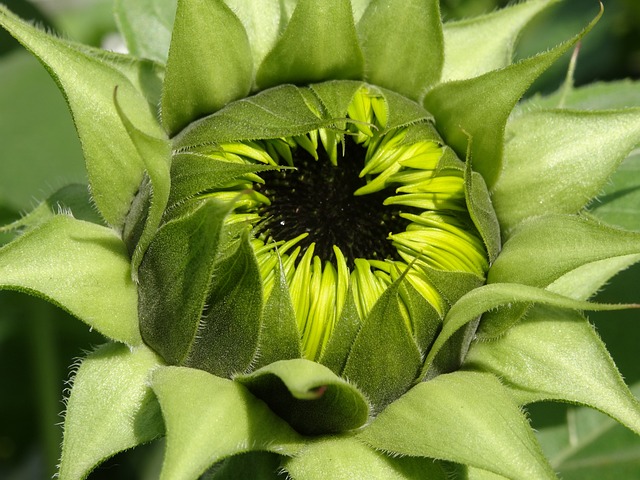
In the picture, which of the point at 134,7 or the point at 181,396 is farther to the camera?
the point at 134,7

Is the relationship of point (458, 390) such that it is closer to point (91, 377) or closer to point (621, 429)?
point (91, 377)

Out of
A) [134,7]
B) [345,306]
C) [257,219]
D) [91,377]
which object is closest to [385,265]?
[345,306]

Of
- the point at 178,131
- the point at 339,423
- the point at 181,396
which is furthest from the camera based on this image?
the point at 178,131

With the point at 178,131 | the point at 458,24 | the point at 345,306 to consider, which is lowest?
the point at 345,306

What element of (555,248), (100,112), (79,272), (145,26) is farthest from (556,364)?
(145,26)

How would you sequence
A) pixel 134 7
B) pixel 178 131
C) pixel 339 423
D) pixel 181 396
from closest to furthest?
pixel 181 396 < pixel 339 423 < pixel 178 131 < pixel 134 7

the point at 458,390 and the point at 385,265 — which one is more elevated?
the point at 385,265
